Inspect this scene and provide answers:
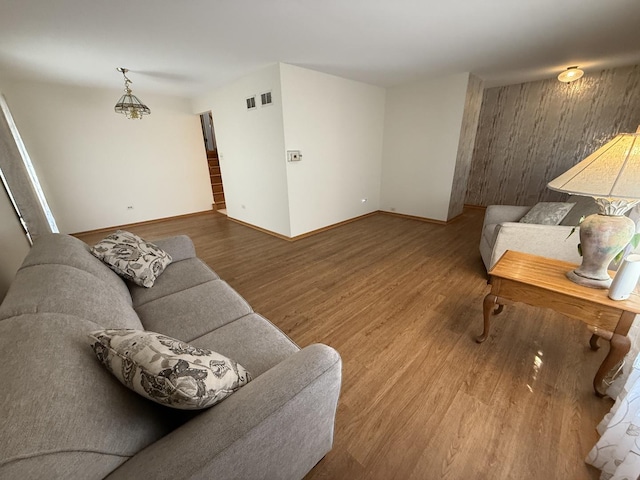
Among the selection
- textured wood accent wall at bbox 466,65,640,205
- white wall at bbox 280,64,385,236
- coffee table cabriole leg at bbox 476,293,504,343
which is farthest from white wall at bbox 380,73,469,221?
coffee table cabriole leg at bbox 476,293,504,343

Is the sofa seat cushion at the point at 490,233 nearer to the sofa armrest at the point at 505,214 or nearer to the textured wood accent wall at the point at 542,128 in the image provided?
the sofa armrest at the point at 505,214

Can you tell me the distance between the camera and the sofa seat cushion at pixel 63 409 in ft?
1.58

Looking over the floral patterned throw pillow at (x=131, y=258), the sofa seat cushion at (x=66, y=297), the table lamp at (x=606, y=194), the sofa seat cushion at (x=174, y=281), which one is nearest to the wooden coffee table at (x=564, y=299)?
the table lamp at (x=606, y=194)

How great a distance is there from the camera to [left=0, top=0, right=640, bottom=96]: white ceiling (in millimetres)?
1812

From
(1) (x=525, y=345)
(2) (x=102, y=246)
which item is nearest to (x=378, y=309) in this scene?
(1) (x=525, y=345)

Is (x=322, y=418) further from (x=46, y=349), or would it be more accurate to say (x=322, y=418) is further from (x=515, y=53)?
(x=515, y=53)

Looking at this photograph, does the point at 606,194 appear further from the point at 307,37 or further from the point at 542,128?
the point at 542,128

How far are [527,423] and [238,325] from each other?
154 centimetres

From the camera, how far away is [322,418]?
0.91 metres

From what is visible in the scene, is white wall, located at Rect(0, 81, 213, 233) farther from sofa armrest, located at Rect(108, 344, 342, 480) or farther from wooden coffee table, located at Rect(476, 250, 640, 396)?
wooden coffee table, located at Rect(476, 250, 640, 396)

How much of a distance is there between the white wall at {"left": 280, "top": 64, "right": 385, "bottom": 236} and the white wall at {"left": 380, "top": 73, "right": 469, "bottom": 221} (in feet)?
0.87

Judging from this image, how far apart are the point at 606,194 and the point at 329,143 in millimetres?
3268

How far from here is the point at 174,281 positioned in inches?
67.2

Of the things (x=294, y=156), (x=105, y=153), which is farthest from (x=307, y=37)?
(x=105, y=153)
